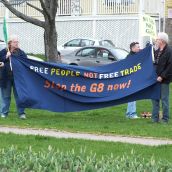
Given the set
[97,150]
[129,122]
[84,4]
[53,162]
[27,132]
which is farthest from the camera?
[84,4]

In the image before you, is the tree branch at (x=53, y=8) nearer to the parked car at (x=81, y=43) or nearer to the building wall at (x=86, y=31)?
→ the parked car at (x=81, y=43)

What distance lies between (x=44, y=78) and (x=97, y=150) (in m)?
4.41

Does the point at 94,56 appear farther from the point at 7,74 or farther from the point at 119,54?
the point at 7,74

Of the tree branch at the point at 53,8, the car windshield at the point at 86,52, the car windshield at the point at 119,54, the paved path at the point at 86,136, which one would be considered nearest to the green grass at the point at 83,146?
the paved path at the point at 86,136

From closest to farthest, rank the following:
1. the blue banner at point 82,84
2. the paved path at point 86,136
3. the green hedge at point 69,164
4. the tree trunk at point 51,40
A: the green hedge at point 69,164 → the paved path at point 86,136 → the blue banner at point 82,84 → the tree trunk at point 51,40

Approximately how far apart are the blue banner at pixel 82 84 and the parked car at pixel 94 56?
44.9ft

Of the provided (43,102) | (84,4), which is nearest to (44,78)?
(43,102)

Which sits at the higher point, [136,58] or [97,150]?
[136,58]

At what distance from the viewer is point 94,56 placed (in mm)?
28344

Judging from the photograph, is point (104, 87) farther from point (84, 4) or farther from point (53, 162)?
point (84, 4)

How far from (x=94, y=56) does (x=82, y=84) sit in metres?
14.7

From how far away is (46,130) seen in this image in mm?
12086

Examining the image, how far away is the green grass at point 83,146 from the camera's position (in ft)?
31.0

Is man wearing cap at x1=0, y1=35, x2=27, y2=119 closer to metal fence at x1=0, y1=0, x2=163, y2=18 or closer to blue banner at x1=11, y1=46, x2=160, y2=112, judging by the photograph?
blue banner at x1=11, y1=46, x2=160, y2=112
